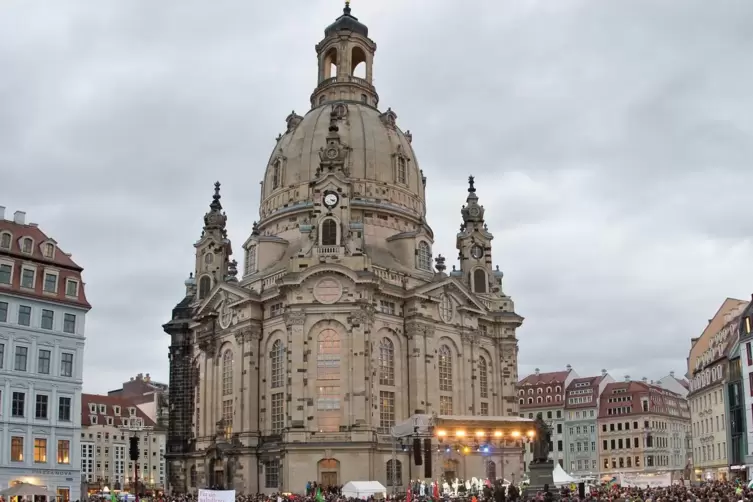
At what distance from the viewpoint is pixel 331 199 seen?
272 ft

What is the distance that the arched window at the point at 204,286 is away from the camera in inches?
3841

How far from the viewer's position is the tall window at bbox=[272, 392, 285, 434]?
3147 inches

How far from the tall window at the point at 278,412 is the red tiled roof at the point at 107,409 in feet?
152

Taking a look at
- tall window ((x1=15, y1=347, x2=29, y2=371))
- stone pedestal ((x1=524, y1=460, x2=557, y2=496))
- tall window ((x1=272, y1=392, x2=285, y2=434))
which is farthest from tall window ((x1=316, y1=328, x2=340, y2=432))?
stone pedestal ((x1=524, y1=460, x2=557, y2=496))

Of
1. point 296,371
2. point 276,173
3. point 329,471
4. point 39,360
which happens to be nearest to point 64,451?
point 39,360

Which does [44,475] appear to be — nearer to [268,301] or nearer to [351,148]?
[268,301]

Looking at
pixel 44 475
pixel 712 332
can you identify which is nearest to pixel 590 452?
pixel 712 332

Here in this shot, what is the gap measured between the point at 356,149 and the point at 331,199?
36.8 ft

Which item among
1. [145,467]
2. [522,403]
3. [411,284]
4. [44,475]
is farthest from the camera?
[522,403]

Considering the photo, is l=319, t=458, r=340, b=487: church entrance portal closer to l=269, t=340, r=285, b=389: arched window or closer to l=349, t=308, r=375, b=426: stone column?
l=349, t=308, r=375, b=426: stone column

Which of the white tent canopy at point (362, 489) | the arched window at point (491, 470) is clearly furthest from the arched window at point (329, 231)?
the arched window at point (491, 470)

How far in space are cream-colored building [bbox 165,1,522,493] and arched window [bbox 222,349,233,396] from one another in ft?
0.72

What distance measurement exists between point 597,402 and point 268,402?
66.0 m

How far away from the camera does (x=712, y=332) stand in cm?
10412
